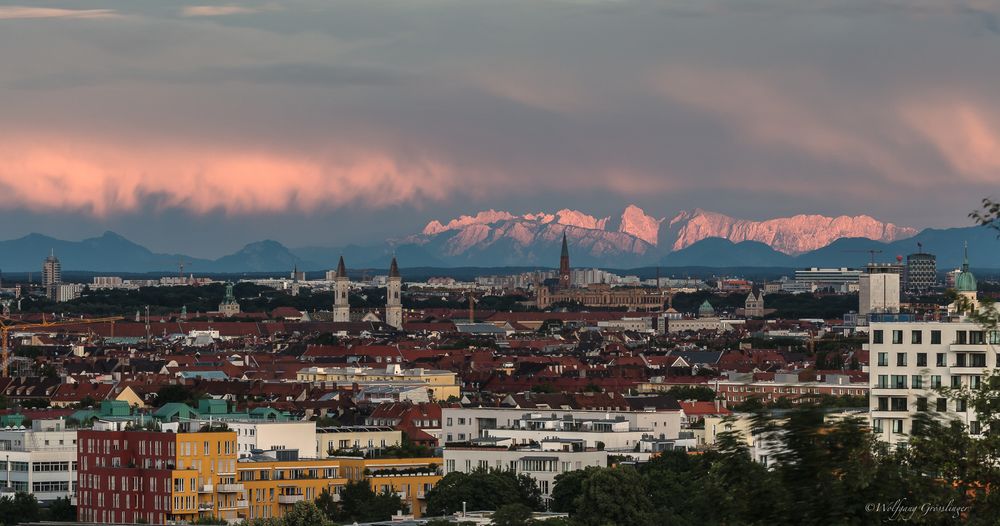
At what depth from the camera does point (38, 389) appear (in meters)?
122

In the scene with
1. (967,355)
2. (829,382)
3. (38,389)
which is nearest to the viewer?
(967,355)

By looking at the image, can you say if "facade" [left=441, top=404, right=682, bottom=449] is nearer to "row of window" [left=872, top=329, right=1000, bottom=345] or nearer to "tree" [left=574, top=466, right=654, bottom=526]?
"tree" [left=574, top=466, right=654, bottom=526]

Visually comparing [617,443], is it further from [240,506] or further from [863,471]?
[863,471]

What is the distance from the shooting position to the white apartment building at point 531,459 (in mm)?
69062

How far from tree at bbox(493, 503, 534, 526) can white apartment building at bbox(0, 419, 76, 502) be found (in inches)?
657

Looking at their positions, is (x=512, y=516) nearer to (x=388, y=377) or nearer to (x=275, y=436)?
(x=275, y=436)

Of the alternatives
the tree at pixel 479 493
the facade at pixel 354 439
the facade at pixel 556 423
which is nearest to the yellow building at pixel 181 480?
the tree at pixel 479 493

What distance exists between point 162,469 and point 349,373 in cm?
7460

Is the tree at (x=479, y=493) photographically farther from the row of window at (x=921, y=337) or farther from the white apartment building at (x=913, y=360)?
the white apartment building at (x=913, y=360)

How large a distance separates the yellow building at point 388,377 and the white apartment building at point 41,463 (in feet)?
147

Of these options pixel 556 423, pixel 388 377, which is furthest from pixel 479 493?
pixel 388 377

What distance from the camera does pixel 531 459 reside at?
229ft

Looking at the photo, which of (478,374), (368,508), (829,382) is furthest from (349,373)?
(368,508)

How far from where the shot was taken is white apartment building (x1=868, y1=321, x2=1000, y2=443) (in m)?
41.5
